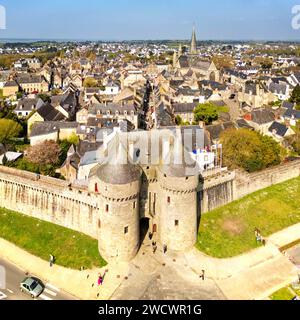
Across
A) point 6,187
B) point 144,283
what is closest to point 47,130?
point 6,187

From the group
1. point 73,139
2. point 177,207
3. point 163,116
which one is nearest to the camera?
point 177,207

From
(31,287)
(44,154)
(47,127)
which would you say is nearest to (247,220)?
(31,287)

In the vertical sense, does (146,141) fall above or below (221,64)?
below

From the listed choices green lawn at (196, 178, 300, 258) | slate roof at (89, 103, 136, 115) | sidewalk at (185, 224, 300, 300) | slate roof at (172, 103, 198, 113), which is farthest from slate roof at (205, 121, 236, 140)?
sidewalk at (185, 224, 300, 300)

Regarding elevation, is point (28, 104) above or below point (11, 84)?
below

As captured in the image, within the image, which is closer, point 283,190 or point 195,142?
point 283,190

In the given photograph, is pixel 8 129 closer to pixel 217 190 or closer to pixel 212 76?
pixel 217 190

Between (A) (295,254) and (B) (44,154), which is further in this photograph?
(B) (44,154)
